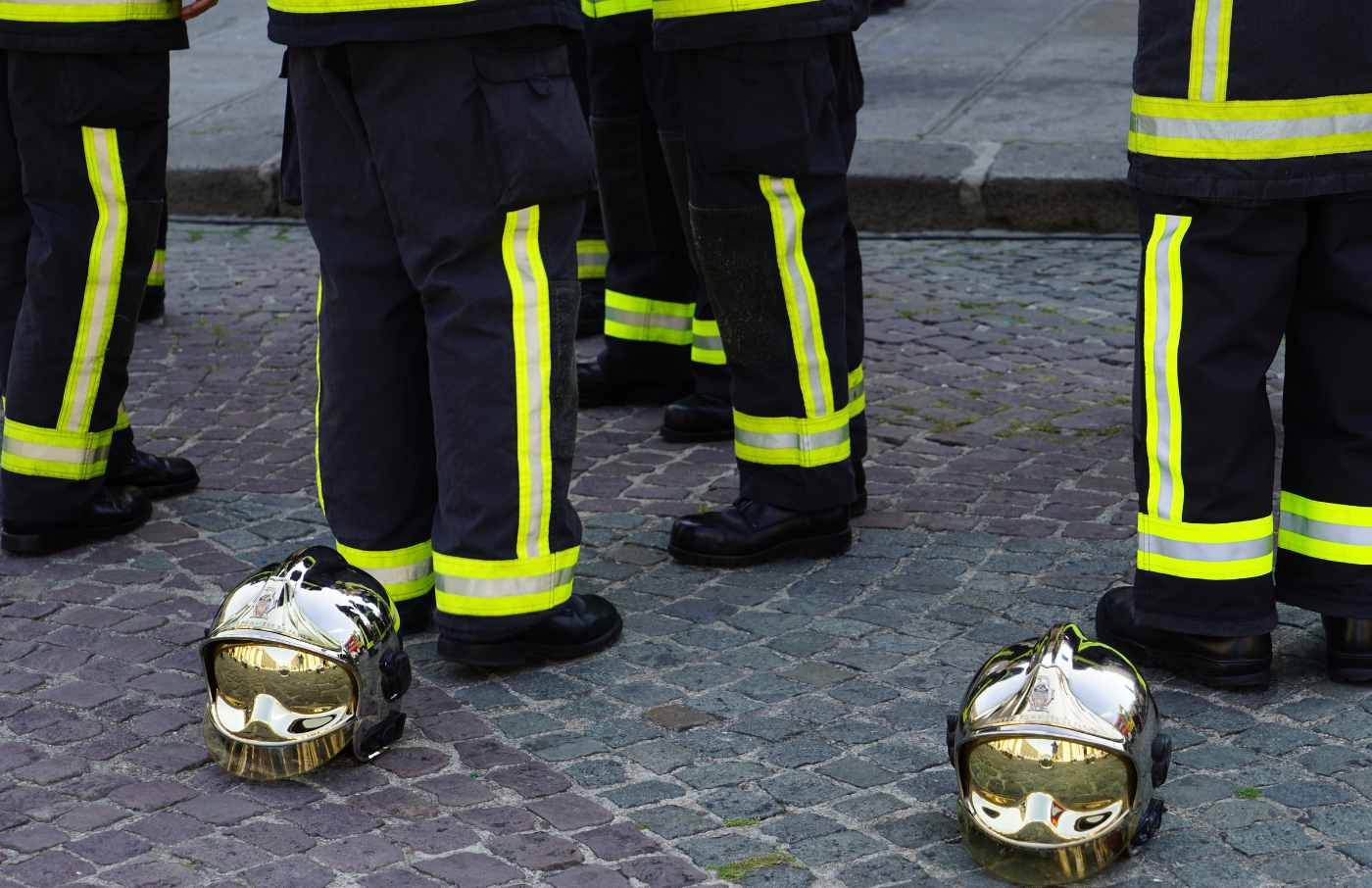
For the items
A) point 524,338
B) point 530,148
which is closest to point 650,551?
point 524,338

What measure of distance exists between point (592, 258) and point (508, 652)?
237 cm

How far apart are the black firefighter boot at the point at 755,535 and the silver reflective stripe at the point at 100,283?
4.30 ft

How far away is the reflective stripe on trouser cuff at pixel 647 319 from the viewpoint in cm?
527

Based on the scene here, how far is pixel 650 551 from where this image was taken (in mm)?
4320

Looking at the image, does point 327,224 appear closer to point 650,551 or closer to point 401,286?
point 401,286

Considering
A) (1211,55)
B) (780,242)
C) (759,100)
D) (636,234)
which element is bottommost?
(636,234)

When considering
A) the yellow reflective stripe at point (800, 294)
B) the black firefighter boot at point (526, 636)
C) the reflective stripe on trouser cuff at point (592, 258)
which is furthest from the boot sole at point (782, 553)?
the reflective stripe on trouser cuff at point (592, 258)

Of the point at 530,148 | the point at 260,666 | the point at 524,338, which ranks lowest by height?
the point at 260,666

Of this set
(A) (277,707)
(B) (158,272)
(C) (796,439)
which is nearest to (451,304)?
(A) (277,707)

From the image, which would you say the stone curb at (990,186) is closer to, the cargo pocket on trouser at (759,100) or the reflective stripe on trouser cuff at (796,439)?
the reflective stripe on trouser cuff at (796,439)

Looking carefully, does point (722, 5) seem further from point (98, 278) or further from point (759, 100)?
point (98, 278)

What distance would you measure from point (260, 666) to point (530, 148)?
0.96 m

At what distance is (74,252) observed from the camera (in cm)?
419

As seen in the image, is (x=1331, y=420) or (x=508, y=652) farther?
(x=508, y=652)
